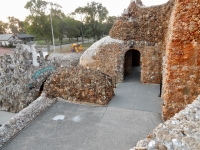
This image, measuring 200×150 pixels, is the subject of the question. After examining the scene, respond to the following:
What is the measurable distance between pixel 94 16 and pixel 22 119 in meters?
38.9

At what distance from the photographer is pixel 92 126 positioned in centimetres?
664

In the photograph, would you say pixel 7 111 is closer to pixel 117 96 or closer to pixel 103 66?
pixel 103 66

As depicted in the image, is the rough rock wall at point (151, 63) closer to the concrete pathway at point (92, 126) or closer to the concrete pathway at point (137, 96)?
the concrete pathway at point (137, 96)

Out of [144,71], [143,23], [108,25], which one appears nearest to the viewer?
[143,23]

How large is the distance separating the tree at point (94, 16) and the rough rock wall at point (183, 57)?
36.3 m

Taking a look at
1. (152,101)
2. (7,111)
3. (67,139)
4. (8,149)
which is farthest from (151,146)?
(7,111)

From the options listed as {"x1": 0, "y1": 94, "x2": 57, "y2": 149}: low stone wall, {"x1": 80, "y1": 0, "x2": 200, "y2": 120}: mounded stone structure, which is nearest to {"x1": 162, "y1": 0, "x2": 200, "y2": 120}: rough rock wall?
{"x1": 80, "y1": 0, "x2": 200, "y2": 120}: mounded stone structure

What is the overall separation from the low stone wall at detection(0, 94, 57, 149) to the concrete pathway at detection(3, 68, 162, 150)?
0.22 meters

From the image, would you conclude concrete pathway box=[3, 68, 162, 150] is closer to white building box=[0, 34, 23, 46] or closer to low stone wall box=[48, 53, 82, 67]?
low stone wall box=[48, 53, 82, 67]

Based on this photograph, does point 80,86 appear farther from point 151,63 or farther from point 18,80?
point 18,80

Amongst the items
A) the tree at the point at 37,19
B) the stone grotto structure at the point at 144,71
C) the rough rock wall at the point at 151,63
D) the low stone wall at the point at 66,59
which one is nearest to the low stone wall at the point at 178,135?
the stone grotto structure at the point at 144,71

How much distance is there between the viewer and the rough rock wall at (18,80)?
12938mm

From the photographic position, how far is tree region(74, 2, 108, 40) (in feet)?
133

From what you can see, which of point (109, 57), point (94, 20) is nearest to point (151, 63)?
point (109, 57)
